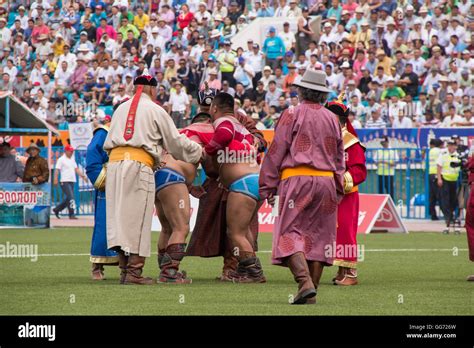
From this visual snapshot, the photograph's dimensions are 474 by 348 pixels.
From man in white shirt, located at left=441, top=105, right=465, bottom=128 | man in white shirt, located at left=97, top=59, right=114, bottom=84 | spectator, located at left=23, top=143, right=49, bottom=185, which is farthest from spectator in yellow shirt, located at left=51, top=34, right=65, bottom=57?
man in white shirt, located at left=441, top=105, right=465, bottom=128

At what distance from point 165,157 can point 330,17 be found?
21195 mm

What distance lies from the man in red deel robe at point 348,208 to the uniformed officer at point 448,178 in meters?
13.1

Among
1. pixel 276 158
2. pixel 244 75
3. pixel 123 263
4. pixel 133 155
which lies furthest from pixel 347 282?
pixel 244 75

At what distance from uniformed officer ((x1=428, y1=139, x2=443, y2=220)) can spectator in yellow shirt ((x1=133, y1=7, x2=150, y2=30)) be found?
515 inches

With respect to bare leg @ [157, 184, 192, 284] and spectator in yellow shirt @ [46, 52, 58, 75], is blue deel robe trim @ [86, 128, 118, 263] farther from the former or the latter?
spectator in yellow shirt @ [46, 52, 58, 75]

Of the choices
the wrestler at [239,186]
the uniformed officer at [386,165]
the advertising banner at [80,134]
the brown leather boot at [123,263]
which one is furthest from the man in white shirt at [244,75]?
the brown leather boot at [123,263]

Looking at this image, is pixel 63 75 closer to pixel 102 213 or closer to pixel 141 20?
pixel 141 20

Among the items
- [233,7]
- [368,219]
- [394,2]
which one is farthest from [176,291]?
[233,7]

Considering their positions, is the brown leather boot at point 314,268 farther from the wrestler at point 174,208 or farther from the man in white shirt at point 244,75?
the man in white shirt at point 244,75

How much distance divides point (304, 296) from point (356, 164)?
3.23 meters

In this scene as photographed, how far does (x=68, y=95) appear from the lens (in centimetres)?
3578

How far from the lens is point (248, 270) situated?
1427cm

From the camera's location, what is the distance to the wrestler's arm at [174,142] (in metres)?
13.5

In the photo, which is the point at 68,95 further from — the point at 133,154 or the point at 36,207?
the point at 133,154
